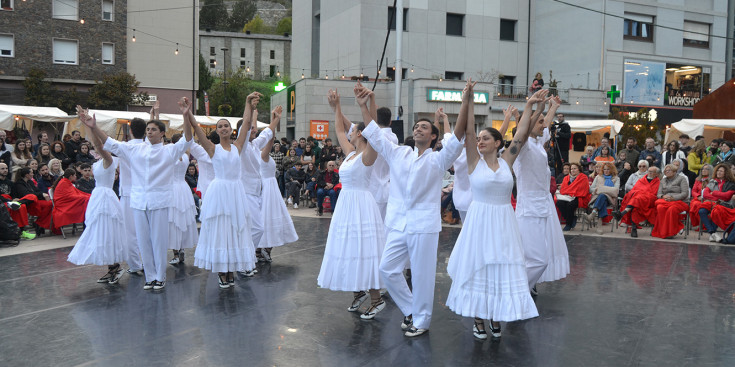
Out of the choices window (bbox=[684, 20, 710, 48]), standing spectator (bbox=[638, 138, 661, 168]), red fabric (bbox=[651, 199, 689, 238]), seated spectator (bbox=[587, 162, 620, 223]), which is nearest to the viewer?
red fabric (bbox=[651, 199, 689, 238])

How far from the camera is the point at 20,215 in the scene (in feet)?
37.1

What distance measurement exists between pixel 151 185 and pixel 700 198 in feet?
35.8

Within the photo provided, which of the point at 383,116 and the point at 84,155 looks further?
the point at 84,155

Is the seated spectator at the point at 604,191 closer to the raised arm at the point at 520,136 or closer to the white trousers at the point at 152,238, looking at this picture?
the raised arm at the point at 520,136

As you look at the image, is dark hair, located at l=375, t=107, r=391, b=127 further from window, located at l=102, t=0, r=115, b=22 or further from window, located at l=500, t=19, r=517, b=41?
window, located at l=102, t=0, r=115, b=22

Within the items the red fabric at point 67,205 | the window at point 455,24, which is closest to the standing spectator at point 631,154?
the red fabric at point 67,205

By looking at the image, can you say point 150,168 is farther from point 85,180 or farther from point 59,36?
point 59,36

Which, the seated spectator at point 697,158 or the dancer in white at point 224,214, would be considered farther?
the seated spectator at point 697,158

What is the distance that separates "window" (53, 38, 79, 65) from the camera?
109ft

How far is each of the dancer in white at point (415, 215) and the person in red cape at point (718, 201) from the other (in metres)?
8.97

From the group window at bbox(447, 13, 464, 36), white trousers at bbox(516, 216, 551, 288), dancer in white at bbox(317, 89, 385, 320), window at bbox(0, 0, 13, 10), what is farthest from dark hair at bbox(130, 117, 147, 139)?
window at bbox(0, 0, 13, 10)

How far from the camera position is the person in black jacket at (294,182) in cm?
1692

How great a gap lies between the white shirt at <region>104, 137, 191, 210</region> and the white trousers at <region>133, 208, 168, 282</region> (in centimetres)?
11

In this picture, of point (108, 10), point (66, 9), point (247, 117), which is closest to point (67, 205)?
point (247, 117)
